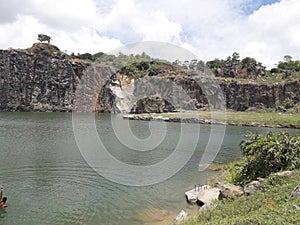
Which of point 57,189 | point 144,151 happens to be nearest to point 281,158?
point 57,189

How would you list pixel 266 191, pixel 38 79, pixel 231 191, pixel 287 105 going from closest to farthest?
pixel 266 191, pixel 231 191, pixel 287 105, pixel 38 79

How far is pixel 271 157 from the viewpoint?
24.4 metres

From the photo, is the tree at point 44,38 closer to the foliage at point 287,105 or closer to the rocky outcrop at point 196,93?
the rocky outcrop at point 196,93

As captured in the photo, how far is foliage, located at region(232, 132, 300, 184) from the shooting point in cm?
2355

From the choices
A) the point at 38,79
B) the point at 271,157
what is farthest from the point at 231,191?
the point at 38,79

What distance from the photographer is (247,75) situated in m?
175

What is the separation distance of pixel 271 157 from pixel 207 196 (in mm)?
6080

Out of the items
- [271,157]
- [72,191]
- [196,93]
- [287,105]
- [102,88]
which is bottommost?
[72,191]

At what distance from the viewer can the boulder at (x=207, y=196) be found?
918 inches

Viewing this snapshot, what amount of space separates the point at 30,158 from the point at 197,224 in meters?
28.3

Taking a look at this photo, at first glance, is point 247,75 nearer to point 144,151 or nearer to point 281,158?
point 144,151

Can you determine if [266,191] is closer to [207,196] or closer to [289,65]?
[207,196]

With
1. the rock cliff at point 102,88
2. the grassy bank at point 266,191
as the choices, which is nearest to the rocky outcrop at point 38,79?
the rock cliff at point 102,88

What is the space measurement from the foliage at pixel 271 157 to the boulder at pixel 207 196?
9.95ft
